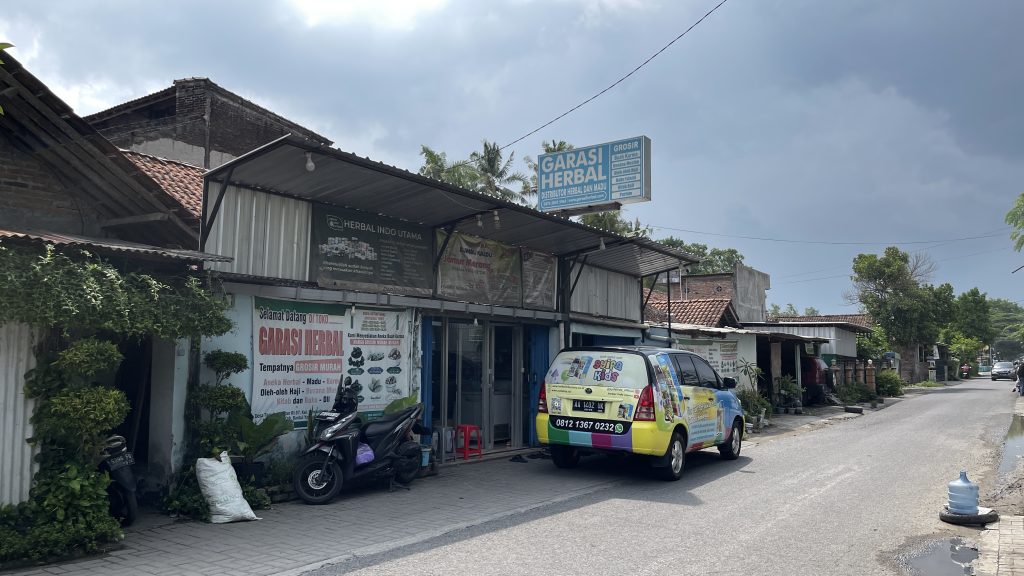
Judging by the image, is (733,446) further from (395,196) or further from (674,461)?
(395,196)

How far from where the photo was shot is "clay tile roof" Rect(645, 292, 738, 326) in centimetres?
2536

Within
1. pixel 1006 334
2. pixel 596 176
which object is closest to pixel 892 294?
pixel 596 176

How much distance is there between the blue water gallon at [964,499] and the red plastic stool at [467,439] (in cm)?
678

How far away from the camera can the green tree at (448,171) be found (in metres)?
33.0

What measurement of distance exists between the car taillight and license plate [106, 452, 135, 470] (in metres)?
6.05

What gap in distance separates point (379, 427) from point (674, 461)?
422 cm

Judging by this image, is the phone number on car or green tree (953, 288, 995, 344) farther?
green tree (953, 288, 995, 344)

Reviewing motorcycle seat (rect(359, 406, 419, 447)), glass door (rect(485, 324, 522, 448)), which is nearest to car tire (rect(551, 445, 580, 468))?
glass door (rect(485, 324, 522, 448))

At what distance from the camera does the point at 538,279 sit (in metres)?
13.8

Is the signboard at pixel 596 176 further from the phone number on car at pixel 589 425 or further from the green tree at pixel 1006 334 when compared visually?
the green tree at pixel 1006 334

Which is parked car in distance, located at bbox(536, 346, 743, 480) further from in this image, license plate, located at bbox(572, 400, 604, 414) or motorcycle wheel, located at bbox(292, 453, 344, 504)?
motorcycle wheel, located at bbox(292, 453, 344, 504)

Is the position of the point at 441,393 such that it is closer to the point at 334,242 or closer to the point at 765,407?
the point at 334,242

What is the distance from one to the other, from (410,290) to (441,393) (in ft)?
→ 6.28

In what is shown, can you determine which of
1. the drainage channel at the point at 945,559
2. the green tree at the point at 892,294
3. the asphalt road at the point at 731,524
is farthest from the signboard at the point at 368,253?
the green tree at the point at 892,294
